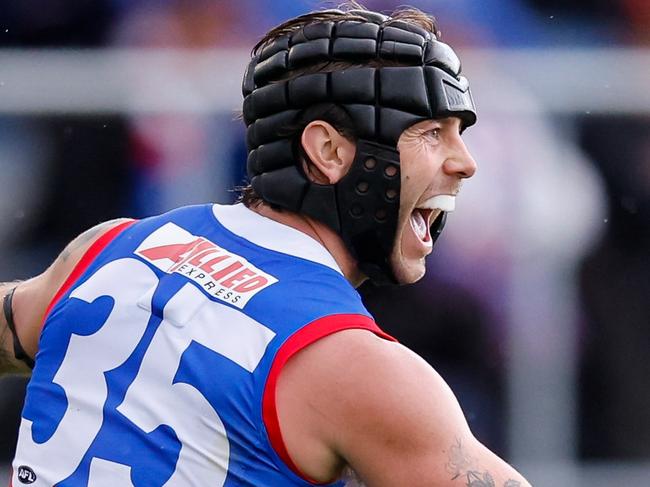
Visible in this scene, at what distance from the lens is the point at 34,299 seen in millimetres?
2975

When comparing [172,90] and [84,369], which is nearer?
[84,369]

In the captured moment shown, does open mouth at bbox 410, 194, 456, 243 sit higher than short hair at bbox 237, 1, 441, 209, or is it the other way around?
short hair at bbox 237, 1, 441, 209

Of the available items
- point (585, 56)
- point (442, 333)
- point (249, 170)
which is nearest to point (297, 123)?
point (249, 170)

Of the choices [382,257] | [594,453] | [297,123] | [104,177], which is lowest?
[594,453]

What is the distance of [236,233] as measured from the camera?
263 centimetres

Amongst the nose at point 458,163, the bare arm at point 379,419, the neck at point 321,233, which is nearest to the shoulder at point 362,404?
the bare arm at point 379,419

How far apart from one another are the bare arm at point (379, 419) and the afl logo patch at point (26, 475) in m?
0.58

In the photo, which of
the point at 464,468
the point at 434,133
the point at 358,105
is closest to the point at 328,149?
the point at 358,105

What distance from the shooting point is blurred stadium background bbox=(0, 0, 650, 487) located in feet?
17.3

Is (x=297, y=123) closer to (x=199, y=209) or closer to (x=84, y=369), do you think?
(x=199, y=209)

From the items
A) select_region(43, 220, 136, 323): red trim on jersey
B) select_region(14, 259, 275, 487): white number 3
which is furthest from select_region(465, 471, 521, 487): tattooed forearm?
select_region(43, 220, 136, 323): red trim on jersey

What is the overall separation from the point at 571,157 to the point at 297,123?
9.42 feet

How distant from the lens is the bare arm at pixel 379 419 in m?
2.22

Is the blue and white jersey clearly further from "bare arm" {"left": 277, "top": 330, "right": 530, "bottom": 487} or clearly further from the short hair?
the short hair
